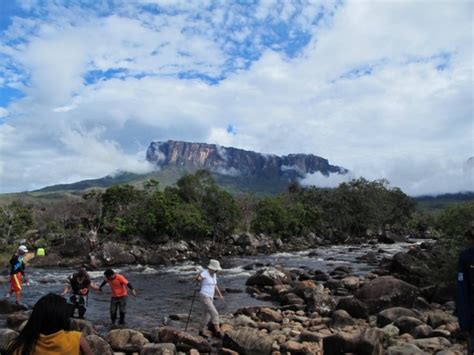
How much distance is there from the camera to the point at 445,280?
16.9m

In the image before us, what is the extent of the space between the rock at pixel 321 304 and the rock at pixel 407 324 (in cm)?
368

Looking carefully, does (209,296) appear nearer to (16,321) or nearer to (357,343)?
(357,343)

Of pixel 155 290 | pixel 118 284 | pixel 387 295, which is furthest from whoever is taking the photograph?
pixel 155 290

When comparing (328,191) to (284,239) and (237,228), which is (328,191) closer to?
(284,239)

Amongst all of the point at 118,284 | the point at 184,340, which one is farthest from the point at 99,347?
the point at 118,284

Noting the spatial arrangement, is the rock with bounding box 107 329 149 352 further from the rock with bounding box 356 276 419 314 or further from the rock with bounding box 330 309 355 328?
the rock with bounding box 356 276 419 314

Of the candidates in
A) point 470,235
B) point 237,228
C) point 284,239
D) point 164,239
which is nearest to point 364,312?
point 470,235

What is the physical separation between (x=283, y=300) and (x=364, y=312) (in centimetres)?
477

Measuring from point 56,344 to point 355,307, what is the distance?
39.7ft

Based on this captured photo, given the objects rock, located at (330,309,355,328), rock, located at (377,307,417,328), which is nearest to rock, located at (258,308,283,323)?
rock, located at (330,309,355,328)

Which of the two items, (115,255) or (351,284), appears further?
(115,255)

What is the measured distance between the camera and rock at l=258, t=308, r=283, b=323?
14.6 metres

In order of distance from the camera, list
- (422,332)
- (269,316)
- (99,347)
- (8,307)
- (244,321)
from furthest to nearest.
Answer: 1. (8,307)
2. (269,316)
3. (244,321)
4. (422,332)
5. (99,347)

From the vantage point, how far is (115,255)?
1427 inches
